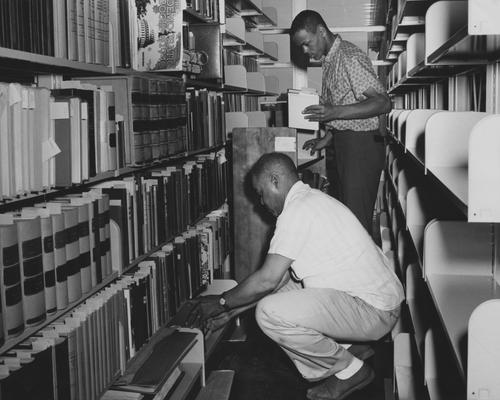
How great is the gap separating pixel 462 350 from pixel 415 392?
135 cm

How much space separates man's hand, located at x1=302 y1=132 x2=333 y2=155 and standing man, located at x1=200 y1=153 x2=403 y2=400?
137cm

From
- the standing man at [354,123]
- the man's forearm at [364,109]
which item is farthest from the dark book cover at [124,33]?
the man's forearm at [364,109]

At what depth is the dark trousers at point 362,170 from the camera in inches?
157

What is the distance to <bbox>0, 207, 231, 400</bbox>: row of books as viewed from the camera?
186cm

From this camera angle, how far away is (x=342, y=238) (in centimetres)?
295

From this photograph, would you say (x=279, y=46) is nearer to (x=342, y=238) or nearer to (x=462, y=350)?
(x=342, y=238)

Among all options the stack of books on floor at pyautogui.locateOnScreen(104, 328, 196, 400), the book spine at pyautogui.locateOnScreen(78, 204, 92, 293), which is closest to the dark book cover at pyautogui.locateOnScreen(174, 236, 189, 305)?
the stack of books on floor at pyautogui.locateOnScreen(104, 328, 196, 400)

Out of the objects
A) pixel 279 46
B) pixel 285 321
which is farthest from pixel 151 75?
pixel 279 46

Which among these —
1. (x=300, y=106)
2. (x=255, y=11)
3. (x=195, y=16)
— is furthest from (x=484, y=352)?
(x=255, y=11)

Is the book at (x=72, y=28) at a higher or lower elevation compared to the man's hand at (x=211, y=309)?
higher

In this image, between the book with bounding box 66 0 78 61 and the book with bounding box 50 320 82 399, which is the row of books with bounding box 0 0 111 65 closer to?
the book with bounding box 66 0 78 61

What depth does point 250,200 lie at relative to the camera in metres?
4.07

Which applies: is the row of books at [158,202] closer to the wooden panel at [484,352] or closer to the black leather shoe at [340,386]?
the black leather shoe at [340,386]

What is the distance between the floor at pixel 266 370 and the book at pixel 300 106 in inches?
55.3
